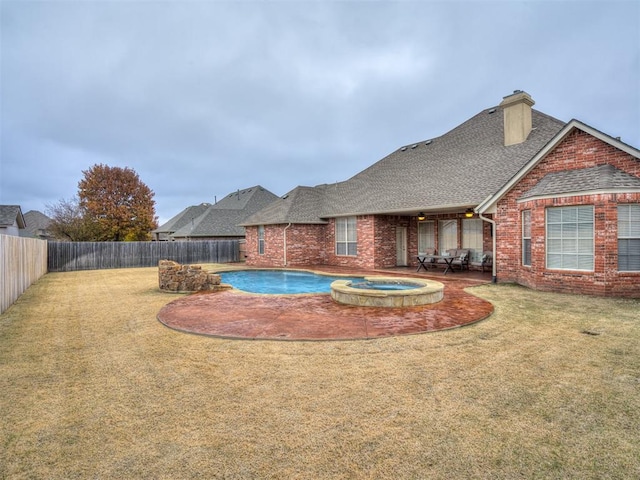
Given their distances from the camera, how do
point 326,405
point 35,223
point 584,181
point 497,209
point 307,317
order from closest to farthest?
point 326,405 < point 307,317 < point 584,181 < point 497,209 < point 35,223

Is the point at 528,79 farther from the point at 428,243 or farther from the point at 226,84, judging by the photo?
the point at 226,84

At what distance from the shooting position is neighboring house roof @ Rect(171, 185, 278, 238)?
29.4 metres

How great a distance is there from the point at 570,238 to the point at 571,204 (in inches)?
36.6

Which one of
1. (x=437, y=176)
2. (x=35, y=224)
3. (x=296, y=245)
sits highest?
(x=437, y=176)

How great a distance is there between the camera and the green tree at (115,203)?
34688 mm

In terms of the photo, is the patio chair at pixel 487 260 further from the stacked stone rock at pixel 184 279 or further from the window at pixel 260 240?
the window at pixel 260 240

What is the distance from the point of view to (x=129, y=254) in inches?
868

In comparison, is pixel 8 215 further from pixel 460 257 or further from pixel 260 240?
pixel 460 257

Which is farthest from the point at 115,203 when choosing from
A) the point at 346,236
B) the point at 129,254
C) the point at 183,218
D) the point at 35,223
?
the point at 346,236

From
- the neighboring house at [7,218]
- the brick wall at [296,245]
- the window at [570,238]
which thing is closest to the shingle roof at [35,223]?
the neighboring house at [7,218]

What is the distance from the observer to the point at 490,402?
3.54 meters

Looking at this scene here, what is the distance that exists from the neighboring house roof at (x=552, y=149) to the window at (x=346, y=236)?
23.7ft

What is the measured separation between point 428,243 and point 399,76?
1096cm

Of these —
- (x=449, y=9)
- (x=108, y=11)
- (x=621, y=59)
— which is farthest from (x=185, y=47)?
(x=621, y=59)
